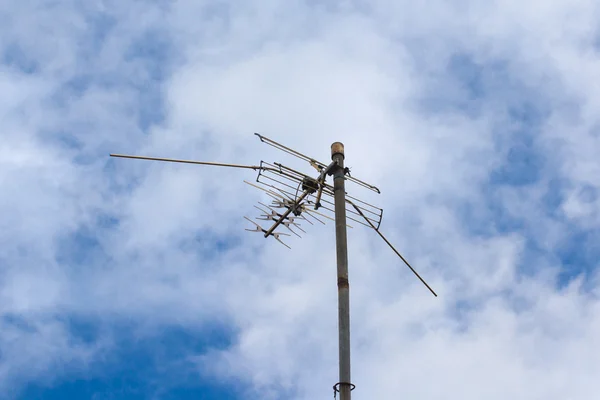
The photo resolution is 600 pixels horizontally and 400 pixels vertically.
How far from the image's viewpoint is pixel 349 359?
37.4ft

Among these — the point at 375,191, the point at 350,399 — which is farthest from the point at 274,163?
the point at 350,399

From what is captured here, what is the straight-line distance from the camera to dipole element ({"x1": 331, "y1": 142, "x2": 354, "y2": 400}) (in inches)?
443

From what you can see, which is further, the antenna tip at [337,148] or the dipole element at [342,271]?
the antenna tip at [337,148]

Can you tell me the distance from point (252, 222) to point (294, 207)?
3.77 ft

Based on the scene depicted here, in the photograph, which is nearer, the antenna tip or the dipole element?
the dipole element

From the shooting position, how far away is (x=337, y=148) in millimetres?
13938

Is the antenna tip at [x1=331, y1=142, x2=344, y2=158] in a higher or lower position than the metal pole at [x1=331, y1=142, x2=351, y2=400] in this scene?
higher

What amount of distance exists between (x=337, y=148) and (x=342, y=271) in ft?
9.33

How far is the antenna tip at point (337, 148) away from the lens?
13891 mm

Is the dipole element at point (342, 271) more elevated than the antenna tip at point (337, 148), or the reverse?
the antenna tip at point (337, 148)

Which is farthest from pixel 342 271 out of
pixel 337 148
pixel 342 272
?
pixel 337 148

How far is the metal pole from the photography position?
1127 centimetres

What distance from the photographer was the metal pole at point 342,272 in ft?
37.0

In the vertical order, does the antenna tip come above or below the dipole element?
above
